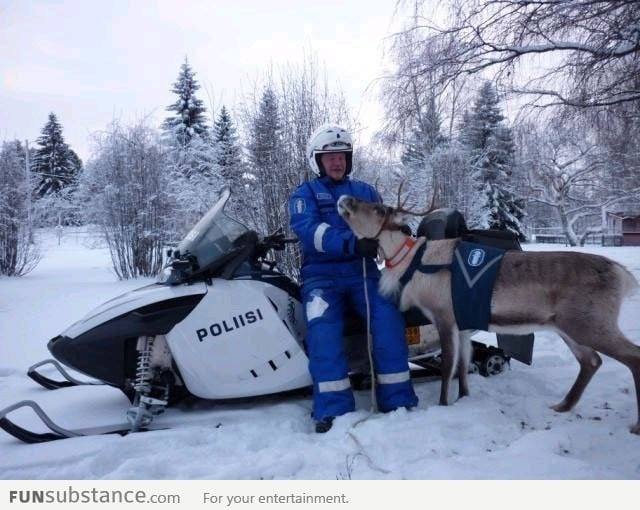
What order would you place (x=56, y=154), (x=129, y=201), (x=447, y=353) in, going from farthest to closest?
(x=129, y=201), (x=56, y=154), (x=447, y=353)

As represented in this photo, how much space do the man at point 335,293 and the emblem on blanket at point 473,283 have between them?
15.4 inches

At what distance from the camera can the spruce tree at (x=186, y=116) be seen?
20.3 feet

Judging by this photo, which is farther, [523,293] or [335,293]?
[335,293]

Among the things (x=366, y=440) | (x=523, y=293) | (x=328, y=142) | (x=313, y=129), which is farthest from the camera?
(x=313, y=129)

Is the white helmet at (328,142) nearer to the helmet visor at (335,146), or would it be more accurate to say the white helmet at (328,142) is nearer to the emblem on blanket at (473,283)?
the helmet visor at (335,146)

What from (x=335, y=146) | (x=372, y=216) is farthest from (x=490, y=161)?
(x=372, y=216)

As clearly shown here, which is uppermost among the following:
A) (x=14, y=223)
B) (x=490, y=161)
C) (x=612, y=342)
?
(x=490, y=161)

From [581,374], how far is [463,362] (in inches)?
27.1

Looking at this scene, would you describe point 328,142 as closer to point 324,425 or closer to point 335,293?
point 335,293

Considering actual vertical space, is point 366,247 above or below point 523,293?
above

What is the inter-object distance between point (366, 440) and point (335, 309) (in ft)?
2.79

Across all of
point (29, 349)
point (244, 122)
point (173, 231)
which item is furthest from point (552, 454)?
point (173, 231)

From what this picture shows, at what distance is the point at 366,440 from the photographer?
93.4 inches

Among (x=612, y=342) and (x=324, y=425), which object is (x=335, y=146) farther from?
(x=612, y=342)
